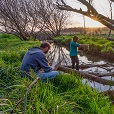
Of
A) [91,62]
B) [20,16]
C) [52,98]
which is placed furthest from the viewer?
[20,16]

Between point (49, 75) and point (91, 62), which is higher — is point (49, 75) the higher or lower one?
the higher one

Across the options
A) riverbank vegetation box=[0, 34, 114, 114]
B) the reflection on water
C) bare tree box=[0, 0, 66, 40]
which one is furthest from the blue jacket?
bare tree box=[0, 0, 66, 40]

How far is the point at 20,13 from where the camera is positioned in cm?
3644

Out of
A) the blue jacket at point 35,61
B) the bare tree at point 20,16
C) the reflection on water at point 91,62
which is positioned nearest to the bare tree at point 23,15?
the bare tree at point 20,16

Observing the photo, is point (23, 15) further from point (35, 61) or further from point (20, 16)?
point (35, 61)

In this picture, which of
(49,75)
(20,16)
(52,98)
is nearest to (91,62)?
(49,75)

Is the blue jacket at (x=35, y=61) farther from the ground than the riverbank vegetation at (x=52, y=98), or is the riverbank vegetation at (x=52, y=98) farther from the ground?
the blue jacket at (x=35, y=61)

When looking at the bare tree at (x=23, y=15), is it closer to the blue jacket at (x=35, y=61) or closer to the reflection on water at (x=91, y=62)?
the reflection on water at (x=91, y=62)

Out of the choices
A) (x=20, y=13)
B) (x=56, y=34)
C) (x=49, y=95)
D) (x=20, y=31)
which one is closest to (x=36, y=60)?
(x=49, y=95)

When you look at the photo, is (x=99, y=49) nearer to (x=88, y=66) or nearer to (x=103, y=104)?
(x=88, y=66)

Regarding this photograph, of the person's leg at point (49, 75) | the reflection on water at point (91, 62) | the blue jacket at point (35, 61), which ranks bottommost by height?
the reflection on water at point (91, 62)

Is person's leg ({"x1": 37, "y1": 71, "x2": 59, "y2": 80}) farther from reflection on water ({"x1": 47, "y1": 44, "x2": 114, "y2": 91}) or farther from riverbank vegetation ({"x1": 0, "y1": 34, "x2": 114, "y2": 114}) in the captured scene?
reflection on water ({"x1": 47, "y1": 44, "x2": 114, "y2": 91})

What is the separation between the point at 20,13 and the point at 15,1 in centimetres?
341

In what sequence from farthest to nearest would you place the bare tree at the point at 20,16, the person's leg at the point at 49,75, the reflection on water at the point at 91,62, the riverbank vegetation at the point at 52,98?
the bare tree at the point at 20,16 → the reflection on water at the point at 91,62 → the person's leg at the point at 49,75 → the riverbank vegetation at the point at 52,98
